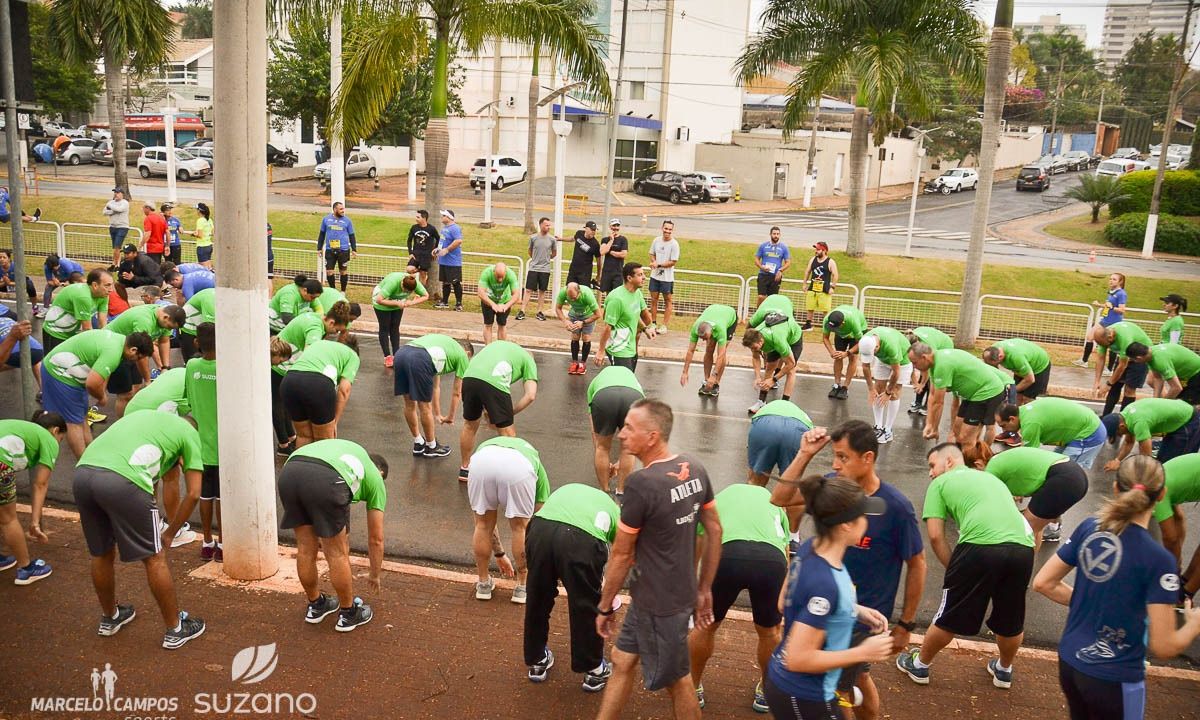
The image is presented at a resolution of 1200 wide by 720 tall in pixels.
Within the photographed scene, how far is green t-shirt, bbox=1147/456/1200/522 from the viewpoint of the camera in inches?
287

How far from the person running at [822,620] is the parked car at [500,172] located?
41525 millimetres

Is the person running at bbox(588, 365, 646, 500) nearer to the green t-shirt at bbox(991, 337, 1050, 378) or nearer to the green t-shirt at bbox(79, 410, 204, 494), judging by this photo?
the green t-shirt at bbox(79, 410, 204, 494)

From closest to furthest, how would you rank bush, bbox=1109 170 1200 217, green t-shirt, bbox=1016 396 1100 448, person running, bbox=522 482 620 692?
person running, bbox=522 482 620 692
green t-shirt, bbox=1016 396 1100 448
bush, bbox=1109 170 1200 217

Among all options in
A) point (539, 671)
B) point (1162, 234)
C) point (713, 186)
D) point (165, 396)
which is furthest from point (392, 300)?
point (713, 186)

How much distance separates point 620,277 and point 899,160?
4569cm

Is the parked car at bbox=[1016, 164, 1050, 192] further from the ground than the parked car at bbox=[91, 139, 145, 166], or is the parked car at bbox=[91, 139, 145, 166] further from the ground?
the parked car at bbox=[1016, 164, 1050, 192]

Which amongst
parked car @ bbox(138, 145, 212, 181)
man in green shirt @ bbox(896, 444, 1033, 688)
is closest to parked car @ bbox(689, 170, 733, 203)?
parked car @ bbox(138, 145, 212, 181)

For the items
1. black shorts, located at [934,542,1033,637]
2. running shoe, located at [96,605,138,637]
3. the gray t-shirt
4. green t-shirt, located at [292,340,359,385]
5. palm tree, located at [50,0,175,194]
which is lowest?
running shoe, located at [96,605,138,637]

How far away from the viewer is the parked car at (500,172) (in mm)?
44594

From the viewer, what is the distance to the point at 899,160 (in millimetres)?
58688

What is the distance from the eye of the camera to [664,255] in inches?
695

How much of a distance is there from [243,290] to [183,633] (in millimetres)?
2405

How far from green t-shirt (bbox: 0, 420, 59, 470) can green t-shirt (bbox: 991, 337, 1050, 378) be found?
9640 mm

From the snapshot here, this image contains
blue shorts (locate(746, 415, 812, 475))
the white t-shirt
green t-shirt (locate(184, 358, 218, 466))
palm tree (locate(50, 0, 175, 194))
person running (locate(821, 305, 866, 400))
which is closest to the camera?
blue shorts (locate(746, 415, 812, 475))
